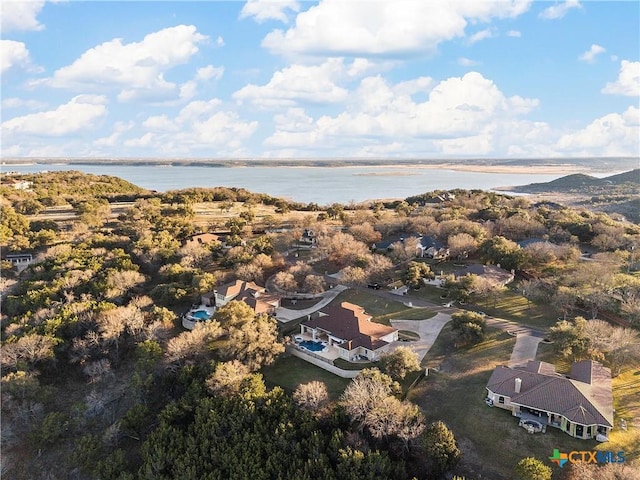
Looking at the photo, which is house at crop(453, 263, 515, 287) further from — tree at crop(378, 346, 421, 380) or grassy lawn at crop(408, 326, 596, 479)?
tree at crop(378, 346, 421, 380)

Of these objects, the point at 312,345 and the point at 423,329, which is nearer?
the point at 312,345

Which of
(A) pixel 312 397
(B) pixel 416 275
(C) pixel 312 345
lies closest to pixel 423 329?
(B) pixel 416 275

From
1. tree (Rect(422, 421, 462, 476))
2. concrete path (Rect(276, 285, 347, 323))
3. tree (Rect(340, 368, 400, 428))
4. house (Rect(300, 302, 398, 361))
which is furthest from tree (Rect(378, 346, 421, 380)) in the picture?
concrete path (Rect(276, 285, 347, 323))

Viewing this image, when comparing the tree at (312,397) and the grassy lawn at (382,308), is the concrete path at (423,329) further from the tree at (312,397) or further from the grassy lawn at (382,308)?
the tree at (312,397)

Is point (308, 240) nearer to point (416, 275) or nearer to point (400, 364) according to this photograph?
point (416, 275)

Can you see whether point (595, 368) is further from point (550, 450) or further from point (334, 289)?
point (334, 289)

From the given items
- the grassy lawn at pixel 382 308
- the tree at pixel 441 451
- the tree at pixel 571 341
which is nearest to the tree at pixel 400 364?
the tree at pixel 441 451

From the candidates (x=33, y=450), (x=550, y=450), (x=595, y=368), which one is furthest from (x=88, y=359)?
(x=595, y=368)
